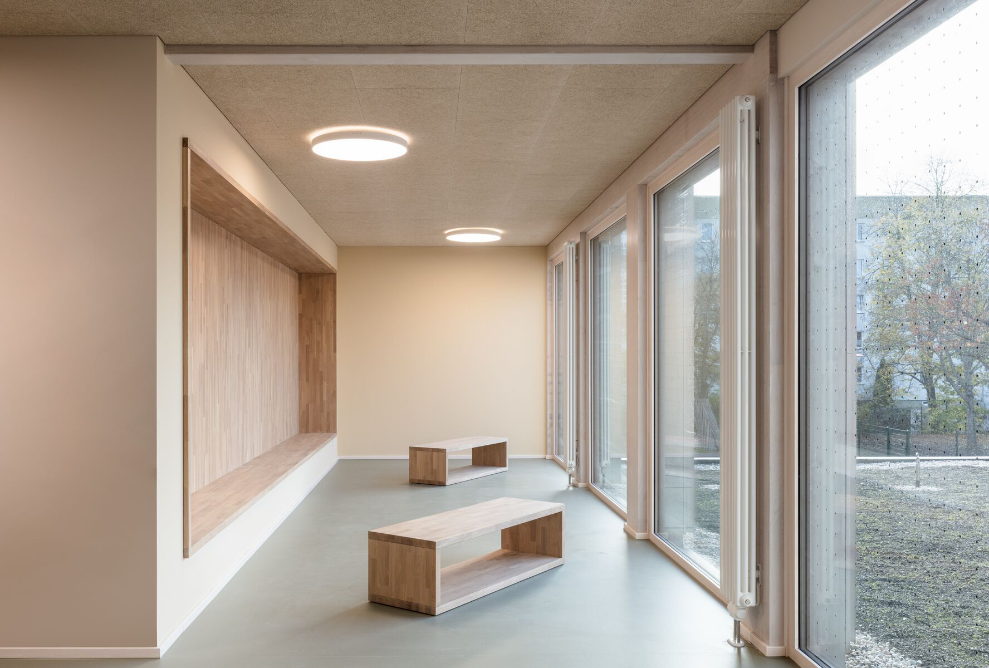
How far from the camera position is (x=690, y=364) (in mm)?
4738

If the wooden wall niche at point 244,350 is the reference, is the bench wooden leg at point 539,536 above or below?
below

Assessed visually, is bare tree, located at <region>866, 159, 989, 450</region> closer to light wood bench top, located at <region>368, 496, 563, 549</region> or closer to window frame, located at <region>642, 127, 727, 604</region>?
light wood bench top, located at <region>368, 496, 563, 549</region>

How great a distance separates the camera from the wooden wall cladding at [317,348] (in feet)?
33.4

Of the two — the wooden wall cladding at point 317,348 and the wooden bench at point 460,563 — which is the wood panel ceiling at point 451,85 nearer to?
the wooden bench at point 460,563

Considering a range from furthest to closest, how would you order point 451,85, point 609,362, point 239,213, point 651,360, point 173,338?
point 609,362 → point 239,213 → point 651,360 → point 451,85 → point 173,338

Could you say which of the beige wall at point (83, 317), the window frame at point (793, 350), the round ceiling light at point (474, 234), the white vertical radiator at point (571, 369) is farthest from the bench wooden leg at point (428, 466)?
the window frame at point (793, 350)

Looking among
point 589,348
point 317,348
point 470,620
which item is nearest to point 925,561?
point 470,620

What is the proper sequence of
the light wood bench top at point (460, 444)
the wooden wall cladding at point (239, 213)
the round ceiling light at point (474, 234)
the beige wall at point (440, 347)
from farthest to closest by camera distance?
the beige wall at point (440, 347), the round ceiling light at point (474, 234), the light wood bench top at point (460, 444), the wooden wall cladding at point (239, 213)

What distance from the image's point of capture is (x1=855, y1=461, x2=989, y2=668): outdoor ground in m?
2.27

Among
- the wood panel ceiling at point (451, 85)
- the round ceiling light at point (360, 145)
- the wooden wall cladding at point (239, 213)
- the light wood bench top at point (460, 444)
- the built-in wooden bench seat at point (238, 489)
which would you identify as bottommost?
the light wood bench top at point (460, 444)

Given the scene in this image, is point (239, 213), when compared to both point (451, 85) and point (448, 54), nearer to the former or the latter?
point (451, 85)

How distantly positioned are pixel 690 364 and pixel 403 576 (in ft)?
7.08

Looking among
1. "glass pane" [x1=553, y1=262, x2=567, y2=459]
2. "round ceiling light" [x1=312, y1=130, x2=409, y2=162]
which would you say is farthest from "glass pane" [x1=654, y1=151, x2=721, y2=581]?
"glass pane" [x1=553, y1=262, x2=567, y2=459]

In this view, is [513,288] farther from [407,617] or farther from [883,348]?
[883,348]
